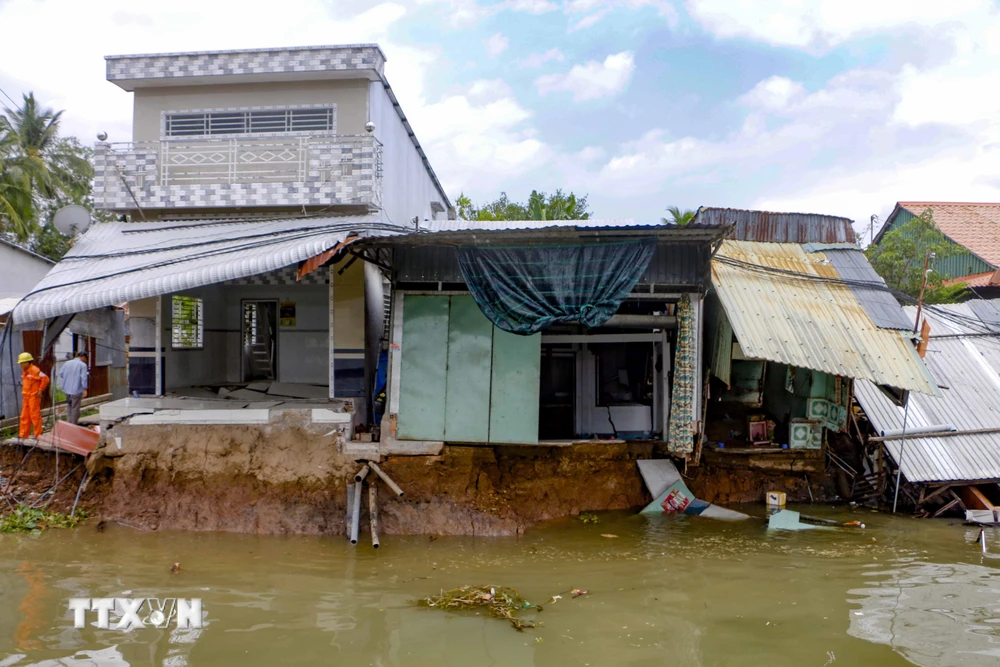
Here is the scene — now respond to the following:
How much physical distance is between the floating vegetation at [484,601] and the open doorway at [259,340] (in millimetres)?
7777

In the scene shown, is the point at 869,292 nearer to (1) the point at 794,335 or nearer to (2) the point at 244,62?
(1) the point at 794,335

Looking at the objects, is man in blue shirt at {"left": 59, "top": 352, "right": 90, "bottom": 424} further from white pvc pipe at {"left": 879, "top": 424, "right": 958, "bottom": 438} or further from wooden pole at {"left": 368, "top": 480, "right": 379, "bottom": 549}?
white pvc pipe at {"left": 879, "top": 424, "right": 958, "bottom": 438}

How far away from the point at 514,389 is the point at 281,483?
3699mm

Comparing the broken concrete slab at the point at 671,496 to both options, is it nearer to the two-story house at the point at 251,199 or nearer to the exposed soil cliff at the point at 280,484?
the exposed soil cliff at the point at 280,484

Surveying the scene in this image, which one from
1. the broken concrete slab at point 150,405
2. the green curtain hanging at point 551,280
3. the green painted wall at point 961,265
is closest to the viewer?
the green curtain hanging at point 551,280

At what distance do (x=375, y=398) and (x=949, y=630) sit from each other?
788 cm

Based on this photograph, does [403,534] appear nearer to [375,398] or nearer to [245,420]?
[375,398]

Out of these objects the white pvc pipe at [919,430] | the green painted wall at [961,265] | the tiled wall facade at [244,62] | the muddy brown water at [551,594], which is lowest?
the muddy brown water at [551,594]

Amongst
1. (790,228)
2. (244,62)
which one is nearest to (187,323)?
(244,62)

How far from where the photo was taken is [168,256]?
389 inches

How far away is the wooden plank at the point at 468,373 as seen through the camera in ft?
32.4

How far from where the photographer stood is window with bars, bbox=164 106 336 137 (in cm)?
1254

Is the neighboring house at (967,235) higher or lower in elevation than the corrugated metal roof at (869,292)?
higher

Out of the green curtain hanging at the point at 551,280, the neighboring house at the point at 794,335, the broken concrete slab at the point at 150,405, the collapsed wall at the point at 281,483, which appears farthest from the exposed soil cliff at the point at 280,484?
the neighboring house at the point at 794,335
